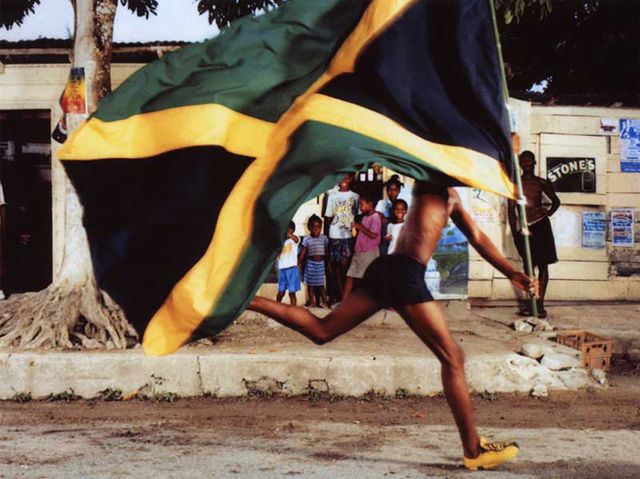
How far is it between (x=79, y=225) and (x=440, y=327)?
5551 millimetres

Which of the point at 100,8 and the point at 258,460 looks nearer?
the point at 258,460

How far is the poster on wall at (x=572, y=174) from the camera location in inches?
477

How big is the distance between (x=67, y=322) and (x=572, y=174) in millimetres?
7383

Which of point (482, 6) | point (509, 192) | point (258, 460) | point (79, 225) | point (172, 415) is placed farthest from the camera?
point (79, 225)

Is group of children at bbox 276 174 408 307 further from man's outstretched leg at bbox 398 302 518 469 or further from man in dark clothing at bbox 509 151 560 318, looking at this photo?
Answer: man's outstretched leg at bbox 398 302 518 469

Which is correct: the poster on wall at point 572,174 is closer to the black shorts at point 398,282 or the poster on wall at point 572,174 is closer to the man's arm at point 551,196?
the man's arm at point 551,196

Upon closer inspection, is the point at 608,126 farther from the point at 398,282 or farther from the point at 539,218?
the point at 398,282

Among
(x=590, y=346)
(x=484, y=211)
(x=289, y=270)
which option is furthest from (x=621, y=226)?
(x=289, y=270)

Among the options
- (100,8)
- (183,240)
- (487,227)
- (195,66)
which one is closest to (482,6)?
(195,66)

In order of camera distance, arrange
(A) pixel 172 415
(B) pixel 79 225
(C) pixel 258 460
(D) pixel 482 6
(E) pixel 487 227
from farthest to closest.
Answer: (E) pixel 487 227 → (B) pixel 79 225 → (A) pixel 172 415 → (C) pixel 258 460 → (D) pixel 482 6

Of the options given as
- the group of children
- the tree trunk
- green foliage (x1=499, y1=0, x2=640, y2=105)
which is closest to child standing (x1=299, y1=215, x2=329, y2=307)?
the group of children

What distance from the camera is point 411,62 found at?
468 centimetres

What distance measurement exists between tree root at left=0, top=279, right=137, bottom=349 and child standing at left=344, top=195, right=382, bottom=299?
9.50ft

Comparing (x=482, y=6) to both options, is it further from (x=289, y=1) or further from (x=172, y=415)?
(x=172, y=415)
